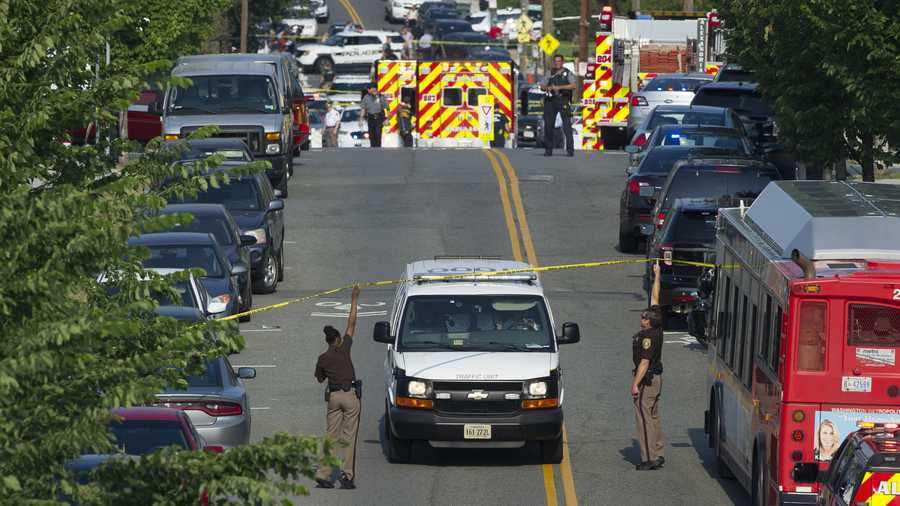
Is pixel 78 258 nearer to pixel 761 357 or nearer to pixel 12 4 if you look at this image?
pixel 12 4

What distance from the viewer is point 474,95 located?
160 feet

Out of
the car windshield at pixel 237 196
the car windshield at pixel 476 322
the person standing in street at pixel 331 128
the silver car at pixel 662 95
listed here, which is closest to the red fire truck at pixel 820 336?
the car windshield at pixel 476 322

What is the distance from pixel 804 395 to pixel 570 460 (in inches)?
192

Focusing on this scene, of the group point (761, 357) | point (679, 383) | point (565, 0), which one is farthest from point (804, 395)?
point (565, 0)

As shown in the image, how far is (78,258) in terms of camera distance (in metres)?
7.34

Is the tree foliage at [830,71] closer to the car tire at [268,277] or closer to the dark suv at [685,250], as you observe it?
the dark suv at [685,250]

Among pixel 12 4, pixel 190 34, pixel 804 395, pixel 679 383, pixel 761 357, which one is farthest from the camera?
pixel 190 34

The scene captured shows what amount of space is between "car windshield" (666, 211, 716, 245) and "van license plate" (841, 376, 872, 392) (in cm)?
1094

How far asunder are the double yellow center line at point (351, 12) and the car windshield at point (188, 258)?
7339 centimetres

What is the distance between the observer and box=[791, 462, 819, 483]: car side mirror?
42.0 ft

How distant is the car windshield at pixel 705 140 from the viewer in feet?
103

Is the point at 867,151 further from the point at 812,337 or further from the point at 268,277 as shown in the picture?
the point at 812,337

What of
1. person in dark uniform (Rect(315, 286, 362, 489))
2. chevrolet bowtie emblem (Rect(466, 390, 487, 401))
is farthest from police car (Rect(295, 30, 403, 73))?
person in dark uniform (Rect(315, 286, 362, 489))

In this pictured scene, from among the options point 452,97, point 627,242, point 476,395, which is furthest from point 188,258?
point 452,97
